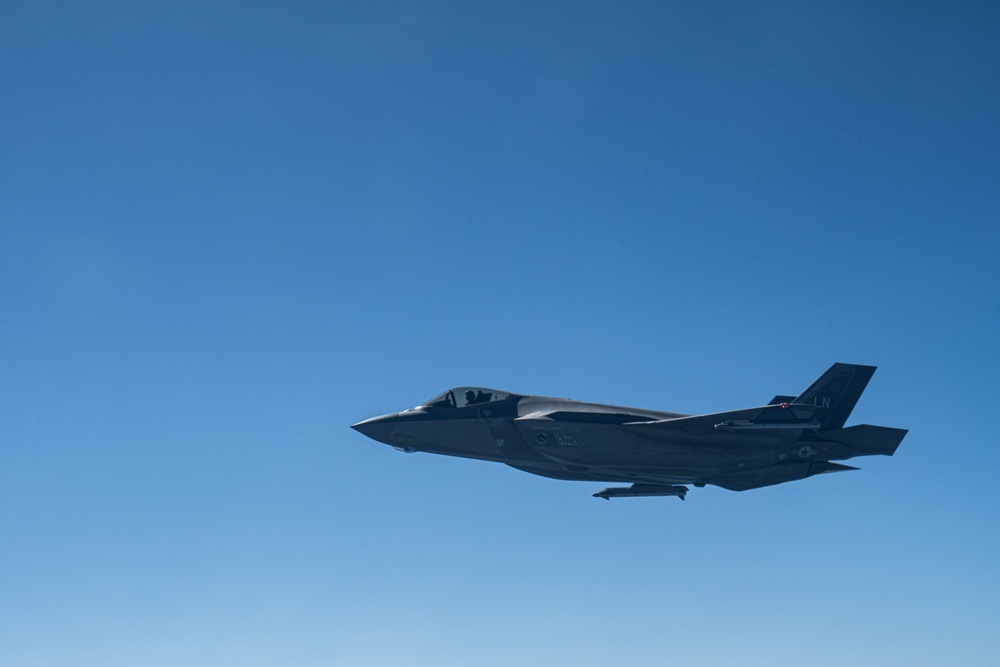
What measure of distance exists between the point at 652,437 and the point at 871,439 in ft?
31.2

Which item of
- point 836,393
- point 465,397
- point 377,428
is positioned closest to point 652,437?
point 836,393

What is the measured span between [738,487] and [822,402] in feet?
17.5

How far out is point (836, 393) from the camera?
3872 cm

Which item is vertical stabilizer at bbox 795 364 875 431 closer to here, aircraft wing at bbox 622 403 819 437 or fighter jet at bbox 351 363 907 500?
fighter jet at bbox 351 363 907 500

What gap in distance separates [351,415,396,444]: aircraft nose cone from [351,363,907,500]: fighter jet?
5 cm

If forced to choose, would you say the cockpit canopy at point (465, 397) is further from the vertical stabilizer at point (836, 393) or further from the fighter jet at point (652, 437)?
the vertical stabilizer at point (836, 393)

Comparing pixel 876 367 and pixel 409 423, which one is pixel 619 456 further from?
pixel 876 367

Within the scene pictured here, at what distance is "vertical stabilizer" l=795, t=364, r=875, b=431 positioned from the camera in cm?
3862

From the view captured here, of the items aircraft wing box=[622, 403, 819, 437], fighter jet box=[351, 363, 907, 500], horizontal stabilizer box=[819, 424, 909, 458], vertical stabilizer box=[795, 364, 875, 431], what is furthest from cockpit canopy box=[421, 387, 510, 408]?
horizontal stabilizer box=[819, 424, 909, 458]

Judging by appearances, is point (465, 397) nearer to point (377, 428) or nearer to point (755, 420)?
point (377, 428)

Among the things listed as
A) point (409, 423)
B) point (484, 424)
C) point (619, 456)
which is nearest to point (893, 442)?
point (619, 456)

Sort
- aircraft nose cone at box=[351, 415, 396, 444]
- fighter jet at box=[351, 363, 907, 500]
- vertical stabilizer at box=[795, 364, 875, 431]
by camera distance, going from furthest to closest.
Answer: aircraft nose cone at box=[351, 415, 396, 444] → vertical stabilizer at box=[795, 364, 875, 431] → fighter jet at box=[351, 363, 907, 500]

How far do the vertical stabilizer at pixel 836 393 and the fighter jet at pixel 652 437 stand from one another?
45mm

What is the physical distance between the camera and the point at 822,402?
3866 cm
